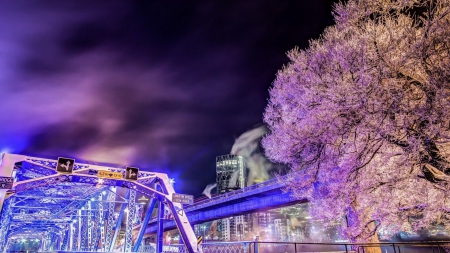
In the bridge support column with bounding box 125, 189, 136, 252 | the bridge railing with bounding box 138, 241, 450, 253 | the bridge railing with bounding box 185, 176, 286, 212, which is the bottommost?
the bridge railing with bounding box 138, 241, 450, 253

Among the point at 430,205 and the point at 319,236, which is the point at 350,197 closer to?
the point at 430,205

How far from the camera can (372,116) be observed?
9.28m

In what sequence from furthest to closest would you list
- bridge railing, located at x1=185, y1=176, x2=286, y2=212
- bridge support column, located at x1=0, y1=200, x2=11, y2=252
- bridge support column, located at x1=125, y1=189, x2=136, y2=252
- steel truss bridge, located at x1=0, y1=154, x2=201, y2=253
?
bridge railing, located at x1=185, y1=176, x2=286, y2=212, bridge support column, located at x1=0, y1=200, x2=11, y2=252, bridge support column, located at x1=125, y1=189, x2=136, y2=252, steel truss bridge, located at x1=0, y1=154, x2=201, y2=253

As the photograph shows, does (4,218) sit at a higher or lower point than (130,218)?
higher

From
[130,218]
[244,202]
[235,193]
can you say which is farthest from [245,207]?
[130,218]

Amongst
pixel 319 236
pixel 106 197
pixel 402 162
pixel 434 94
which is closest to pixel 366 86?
pixel 434 94

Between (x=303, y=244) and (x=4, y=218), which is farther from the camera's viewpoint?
(x=4, y=218)

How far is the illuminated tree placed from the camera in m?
8.45

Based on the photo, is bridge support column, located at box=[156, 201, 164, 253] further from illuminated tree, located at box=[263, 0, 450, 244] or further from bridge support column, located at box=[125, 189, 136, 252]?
illuminated tree, located at box=[263, 0, 450, 244]

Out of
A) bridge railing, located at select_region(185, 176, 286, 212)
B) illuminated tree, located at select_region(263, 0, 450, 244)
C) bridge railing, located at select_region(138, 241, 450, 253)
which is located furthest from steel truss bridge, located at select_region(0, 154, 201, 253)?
bridge railing, located at select_region(185, 176, 286, 212)

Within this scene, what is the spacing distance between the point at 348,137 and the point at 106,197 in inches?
1192

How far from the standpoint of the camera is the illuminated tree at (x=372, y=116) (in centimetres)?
845

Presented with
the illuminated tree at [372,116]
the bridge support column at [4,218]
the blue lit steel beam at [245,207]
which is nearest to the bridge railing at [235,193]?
the blue lit steel beam at [245,207]

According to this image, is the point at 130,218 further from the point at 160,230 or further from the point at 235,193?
the point at 235,193
